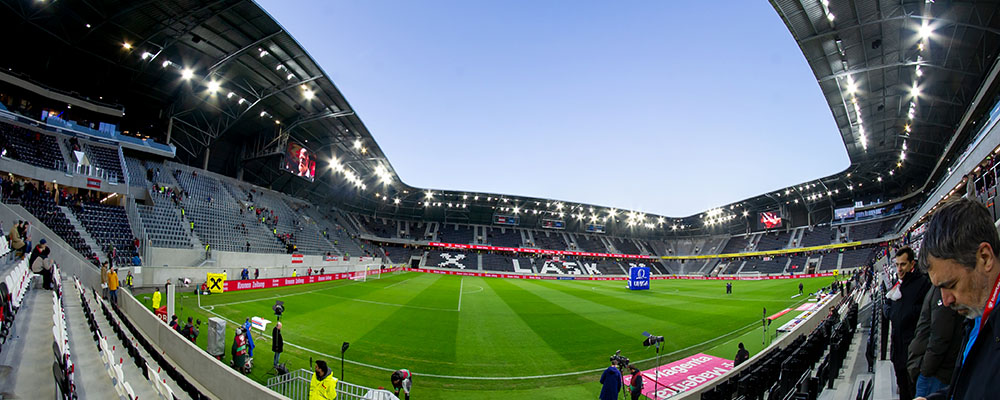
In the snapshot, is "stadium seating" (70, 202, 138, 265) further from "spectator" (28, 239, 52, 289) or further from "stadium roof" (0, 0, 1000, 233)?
"stadium roof" (0, 0, 1000, 233)

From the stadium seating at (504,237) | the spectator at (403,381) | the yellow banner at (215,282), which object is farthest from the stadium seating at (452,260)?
the spectator at (403,381)

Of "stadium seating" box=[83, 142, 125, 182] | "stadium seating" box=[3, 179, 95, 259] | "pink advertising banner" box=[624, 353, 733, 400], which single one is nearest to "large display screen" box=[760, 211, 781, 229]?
"pink advertising banner" box=[624, 353, 733, 400]

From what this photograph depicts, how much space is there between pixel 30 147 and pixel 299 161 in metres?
17.7

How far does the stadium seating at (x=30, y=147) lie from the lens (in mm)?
20266

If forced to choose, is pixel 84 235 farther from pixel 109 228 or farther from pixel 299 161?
pixel 299 161

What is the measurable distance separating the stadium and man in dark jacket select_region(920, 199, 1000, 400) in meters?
3.09

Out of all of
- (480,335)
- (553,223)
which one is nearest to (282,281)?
(480,335)

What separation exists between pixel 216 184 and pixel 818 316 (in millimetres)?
45434

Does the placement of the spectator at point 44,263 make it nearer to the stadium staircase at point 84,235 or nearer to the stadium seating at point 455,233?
the stadium staircase at point 84,235

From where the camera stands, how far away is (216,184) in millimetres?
35719

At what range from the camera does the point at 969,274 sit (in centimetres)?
181

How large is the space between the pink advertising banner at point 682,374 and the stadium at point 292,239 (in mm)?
95

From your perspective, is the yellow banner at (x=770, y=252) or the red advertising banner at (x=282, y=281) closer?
the red advertising banner at (x=282, y=281)

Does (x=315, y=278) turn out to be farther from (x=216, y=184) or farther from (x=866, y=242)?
(x=866, y=242)
